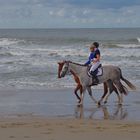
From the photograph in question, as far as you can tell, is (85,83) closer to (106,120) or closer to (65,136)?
(106,120)

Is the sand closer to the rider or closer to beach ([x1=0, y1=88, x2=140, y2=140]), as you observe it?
beach ([x1=0, y1=88, x2=140, y2=140])

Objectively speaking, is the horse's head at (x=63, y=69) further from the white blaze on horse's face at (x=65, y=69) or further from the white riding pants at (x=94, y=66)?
the white riding pants at (x=94, y=66)

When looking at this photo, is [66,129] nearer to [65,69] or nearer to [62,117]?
[62,117]

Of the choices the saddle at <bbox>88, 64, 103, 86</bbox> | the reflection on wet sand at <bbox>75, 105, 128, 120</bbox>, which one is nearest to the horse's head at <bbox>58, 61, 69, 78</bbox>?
the saddle at <bbox>88, 64, 103, 86</bbox>

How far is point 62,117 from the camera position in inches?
449

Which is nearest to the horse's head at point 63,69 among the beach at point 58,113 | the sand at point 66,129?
the beach at point 58,113

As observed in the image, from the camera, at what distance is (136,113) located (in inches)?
469

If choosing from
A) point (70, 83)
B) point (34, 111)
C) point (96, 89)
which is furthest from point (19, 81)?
point (34, 111)

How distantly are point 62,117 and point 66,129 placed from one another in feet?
6.47

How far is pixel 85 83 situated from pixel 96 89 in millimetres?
2773

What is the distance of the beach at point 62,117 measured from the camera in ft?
29.1

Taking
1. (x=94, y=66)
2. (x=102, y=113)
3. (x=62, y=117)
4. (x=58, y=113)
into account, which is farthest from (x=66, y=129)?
(x=94, y=66)

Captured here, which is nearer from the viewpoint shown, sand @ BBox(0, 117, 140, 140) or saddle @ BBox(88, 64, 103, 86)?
sand @ BBox(0, 117, 140, 140)

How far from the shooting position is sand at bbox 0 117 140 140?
28.3ft
